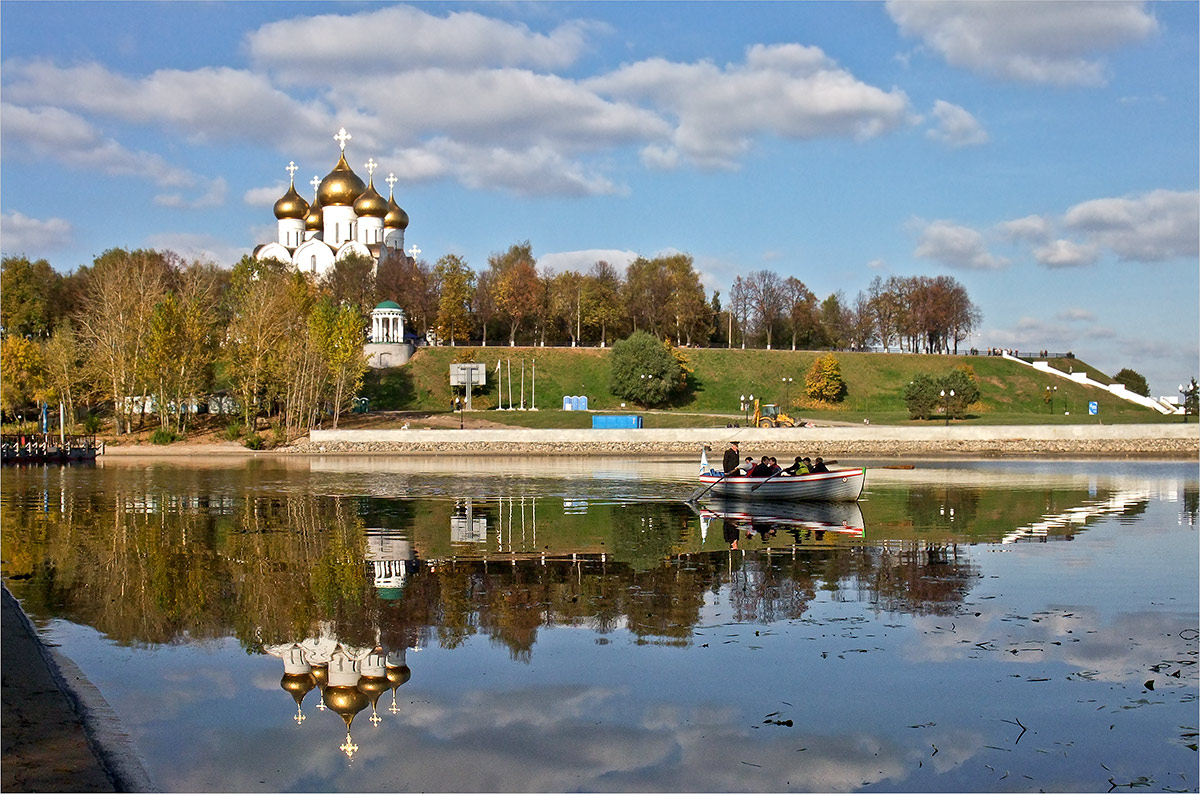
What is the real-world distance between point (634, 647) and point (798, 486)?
18.8m

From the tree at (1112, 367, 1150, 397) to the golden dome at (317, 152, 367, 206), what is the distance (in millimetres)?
75019

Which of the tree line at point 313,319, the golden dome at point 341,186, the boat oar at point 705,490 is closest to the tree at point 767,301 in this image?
the tree line at point 313,319

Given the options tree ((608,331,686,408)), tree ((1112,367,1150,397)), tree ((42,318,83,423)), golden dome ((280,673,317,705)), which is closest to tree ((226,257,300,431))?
tree ((42,318,83,423))

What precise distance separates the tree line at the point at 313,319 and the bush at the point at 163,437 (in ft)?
8.51

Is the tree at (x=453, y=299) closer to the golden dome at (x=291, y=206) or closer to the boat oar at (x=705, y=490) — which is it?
the golden dome at (x=291, y=206)

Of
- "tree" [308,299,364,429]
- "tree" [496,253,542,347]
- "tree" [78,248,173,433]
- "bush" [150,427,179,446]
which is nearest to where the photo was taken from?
"bush" [150,427,179,446]

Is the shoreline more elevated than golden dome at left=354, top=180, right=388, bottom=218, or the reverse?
golden dome at left=354, top=180, right=388, bottom=218

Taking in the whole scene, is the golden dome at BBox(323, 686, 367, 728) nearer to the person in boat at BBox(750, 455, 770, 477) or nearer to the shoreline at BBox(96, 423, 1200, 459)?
the person in boat at BBox(750, 455, 770, 477)

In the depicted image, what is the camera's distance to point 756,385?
3839 inches

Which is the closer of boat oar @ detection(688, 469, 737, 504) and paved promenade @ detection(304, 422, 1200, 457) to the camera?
boat oar @ detection(688, 469, 737, 504)

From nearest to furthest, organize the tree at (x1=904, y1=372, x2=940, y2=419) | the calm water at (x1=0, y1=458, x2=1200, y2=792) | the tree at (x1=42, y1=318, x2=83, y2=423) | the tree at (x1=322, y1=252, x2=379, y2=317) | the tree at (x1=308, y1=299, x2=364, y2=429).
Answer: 1. the calm water at (x1=0, y1=458, x2=1200, y2=792)
2. the tree at (x1=42, y1=318, x2=83, y2=423)
3. the tree at (x1=308, y1=299, x2=364, y2=429)
4. the tree at (x1=904, y1=372, x2=940, y2=419)
5. the tree at (x1=322, y1=252, x2=379, y2=317)

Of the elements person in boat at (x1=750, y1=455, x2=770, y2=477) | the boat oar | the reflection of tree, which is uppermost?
person in boat at (x1=750, y1=455, x2=770, y2=477)

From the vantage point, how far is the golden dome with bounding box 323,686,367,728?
37.2 feet

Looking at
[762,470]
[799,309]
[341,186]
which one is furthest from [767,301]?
[762,470]
